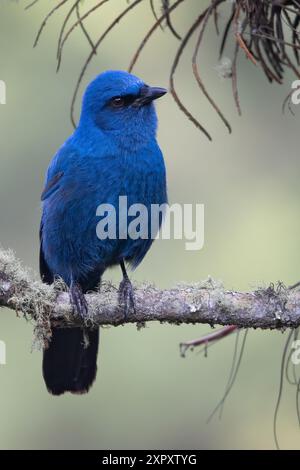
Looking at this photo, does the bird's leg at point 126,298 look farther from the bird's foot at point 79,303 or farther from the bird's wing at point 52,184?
the bird's wing at point 52,184

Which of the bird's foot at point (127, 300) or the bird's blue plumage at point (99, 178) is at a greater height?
the bird's blue plumage at point (99, 178)

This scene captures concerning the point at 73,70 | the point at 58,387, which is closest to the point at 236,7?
the point at 58,387

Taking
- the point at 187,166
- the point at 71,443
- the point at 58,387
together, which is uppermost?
the point at 187,166

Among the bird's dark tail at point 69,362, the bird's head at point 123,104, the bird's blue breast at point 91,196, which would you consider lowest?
the bird's dark tail at point 69,362

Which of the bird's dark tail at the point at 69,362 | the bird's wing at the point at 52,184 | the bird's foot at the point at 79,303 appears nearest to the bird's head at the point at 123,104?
the bird's wing at the point at 52,184

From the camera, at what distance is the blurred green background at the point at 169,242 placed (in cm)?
700

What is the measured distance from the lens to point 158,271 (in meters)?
7.25

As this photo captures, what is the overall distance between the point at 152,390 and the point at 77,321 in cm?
286

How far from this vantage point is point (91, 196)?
507 cm

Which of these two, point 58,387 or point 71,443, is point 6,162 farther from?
point 58,387

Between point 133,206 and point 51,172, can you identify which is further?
point 51,172

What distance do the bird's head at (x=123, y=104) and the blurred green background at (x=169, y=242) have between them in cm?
183

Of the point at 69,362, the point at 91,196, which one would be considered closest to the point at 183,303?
the point at 91,196

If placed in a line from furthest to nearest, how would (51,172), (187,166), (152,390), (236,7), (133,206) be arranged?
(187,166)
(152,390)
(51,172)
(133,206)
(236,7)
